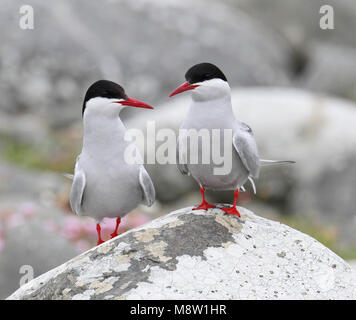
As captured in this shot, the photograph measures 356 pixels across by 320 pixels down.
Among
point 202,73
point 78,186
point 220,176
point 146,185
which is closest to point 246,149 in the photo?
point 220,176

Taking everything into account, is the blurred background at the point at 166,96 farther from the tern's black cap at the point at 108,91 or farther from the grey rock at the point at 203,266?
the tern's black cap at the point at 108,91

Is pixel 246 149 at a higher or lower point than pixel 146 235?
higher

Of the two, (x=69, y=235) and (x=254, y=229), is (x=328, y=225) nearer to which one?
(x=69, y=235)

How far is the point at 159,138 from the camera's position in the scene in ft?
33.3

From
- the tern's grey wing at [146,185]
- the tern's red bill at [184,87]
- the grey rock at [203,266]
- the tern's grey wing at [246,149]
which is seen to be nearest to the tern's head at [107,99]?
the tern's red bill at [184,87]

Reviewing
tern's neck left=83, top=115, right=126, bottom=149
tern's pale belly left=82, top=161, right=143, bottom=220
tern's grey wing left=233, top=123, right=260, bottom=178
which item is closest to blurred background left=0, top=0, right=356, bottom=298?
tern's pale belly left=82, top=161, right=143, bottom=220

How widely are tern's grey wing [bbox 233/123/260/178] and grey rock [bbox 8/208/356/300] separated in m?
0.41

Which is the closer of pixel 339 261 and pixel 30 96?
pixel 339 261

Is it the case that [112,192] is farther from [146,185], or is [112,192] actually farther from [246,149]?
[246,149]

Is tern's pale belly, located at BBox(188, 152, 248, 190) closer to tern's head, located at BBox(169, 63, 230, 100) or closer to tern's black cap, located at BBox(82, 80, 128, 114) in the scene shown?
tern's head, located at BBox(169, 63, 230, 100)

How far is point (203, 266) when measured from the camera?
4.06 metres

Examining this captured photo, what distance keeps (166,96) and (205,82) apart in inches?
338

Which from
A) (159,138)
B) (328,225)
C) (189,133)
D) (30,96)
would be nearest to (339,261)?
(189,133)
